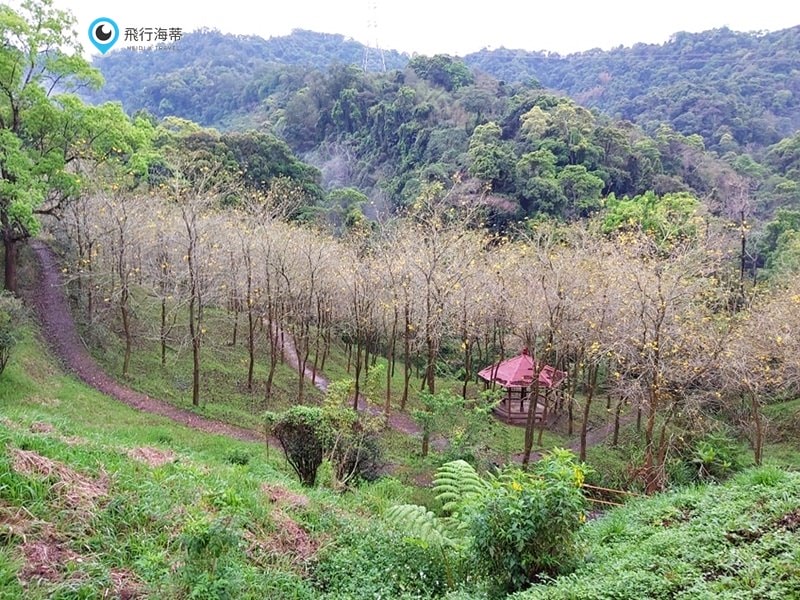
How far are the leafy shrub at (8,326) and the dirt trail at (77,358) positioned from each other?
3.26 metres

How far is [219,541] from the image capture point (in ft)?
14.1

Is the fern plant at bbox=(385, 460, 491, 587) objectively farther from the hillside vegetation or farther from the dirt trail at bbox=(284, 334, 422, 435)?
the dirt trail at bbox=(284, 334, 422, 435)

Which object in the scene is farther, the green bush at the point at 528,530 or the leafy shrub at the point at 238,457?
the leafy shrub at the point at 238,457

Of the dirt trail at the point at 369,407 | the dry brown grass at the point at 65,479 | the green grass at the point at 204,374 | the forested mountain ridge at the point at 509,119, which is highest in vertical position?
the forested mountain ridge at the point at 509,119

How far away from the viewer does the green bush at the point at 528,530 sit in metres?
4.74

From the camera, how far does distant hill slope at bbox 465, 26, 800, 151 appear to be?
56062 mm

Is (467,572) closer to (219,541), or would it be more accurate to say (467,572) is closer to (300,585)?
(300,585)

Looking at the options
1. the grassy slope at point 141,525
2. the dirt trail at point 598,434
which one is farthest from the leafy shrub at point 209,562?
the dirt trail at point 598,434

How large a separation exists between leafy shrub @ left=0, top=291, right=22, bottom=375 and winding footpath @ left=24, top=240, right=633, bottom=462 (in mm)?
3227

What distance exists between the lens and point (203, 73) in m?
72.3

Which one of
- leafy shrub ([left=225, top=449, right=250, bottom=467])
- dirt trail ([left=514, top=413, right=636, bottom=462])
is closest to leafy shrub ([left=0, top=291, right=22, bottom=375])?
leafy shrub ([left=225, top=449, right=250, bottom=467])

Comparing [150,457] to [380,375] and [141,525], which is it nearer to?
[141,525]

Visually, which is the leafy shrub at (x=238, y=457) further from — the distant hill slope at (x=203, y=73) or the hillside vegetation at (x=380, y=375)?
the distant hill slope at (x=203, y=73)

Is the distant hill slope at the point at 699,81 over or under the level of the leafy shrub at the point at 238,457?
over
